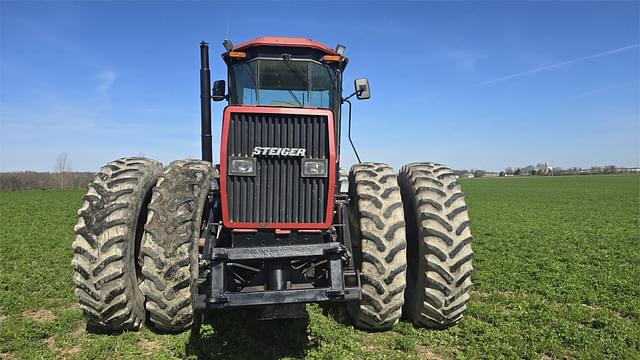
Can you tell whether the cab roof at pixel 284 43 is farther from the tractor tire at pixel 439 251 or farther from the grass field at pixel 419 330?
the grass field at pixel 419 330

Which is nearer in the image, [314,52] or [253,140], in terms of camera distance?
[253,140]

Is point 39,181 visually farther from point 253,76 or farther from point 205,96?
point 253,76

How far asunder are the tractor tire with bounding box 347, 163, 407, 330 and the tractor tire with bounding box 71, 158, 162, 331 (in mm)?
2337

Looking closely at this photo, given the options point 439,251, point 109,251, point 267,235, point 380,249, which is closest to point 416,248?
point 439,251

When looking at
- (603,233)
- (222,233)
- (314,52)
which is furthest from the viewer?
(603,233)

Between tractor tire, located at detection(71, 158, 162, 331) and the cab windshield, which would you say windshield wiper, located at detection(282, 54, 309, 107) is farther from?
tractor tire, located at detection(71, 158, 162, 331)

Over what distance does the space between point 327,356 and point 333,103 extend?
3.05m

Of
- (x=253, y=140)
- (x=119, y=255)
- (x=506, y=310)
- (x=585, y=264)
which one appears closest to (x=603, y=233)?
(x=585, y=264)

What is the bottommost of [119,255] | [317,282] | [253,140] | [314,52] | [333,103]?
[317,282]

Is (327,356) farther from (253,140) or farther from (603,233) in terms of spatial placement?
(603,233)

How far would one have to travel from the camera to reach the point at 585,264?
29.1ft

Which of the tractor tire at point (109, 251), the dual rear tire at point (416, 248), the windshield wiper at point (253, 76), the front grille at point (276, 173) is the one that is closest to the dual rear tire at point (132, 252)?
the tractor tire at point (109, 251)

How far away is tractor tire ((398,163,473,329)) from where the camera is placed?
4.54m

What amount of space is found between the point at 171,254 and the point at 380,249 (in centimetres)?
202
